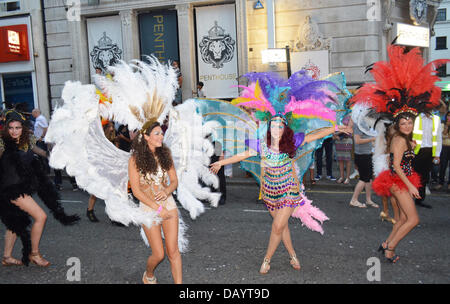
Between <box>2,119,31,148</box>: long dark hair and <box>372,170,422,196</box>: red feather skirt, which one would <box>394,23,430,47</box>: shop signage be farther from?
<box>2,119,31,148</box>: long dark hair

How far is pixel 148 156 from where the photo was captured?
148 inches

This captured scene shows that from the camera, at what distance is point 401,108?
4.81 metres

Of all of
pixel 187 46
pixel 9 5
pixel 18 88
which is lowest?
pixel 18 88

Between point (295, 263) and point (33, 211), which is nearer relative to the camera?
point (295, 263)

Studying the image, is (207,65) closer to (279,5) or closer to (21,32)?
(279,5)

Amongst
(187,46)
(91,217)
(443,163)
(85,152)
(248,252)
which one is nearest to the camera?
(85,152)

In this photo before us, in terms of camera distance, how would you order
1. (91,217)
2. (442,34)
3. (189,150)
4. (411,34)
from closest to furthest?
(189,150), (91,217), (411,34), (442,34)

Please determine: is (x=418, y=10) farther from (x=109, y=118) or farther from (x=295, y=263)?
(x=109, y=118)

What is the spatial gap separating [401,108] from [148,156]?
3135 mm

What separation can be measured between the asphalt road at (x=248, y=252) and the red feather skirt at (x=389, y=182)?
838mm

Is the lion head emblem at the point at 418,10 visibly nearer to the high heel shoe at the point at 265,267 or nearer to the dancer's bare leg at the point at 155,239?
the high heel shoe at the point at 265,267

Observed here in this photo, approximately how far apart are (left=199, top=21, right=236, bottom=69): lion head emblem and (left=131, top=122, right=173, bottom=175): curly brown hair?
12.3m

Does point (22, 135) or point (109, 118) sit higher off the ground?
point (109, 118)

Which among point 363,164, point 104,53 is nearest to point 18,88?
point 104,53
